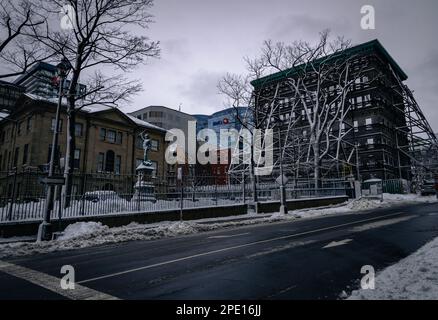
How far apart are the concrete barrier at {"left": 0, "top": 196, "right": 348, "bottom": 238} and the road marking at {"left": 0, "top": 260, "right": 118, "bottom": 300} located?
436 centimetres

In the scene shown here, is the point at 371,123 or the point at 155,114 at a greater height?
the point at 155,114

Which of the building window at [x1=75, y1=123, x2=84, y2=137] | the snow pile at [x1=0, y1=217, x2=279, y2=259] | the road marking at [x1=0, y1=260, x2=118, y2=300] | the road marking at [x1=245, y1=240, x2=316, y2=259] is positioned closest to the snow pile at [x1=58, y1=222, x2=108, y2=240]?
the snow pile at [x1=0, y1=217, x2=279, y2=259]

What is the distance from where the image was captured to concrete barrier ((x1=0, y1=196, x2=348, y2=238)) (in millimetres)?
11164

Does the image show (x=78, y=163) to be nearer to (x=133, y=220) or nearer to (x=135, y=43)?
(x=135, y=43)

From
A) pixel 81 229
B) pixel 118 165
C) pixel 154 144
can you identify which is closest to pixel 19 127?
pixel 118 165

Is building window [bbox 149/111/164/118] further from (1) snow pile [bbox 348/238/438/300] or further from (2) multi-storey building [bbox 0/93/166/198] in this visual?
(1) snow pile [bbox 348/238/438/300]

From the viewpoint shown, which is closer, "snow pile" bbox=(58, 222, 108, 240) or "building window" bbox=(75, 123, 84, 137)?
"snow pile" bbox=(58, 222, 108, 240)

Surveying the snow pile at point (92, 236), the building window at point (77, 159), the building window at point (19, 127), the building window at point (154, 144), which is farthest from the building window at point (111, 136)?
the snow pile at point (92, 236)

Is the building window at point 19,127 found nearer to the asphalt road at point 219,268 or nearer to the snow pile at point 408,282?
the asphalt road at point 219,268

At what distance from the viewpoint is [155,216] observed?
50.9 feet

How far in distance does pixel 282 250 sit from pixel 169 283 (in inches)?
147

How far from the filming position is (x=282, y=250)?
25.3ft

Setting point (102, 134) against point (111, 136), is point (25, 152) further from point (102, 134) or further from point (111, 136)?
point (111, 136)

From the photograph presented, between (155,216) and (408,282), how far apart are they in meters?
12.8
